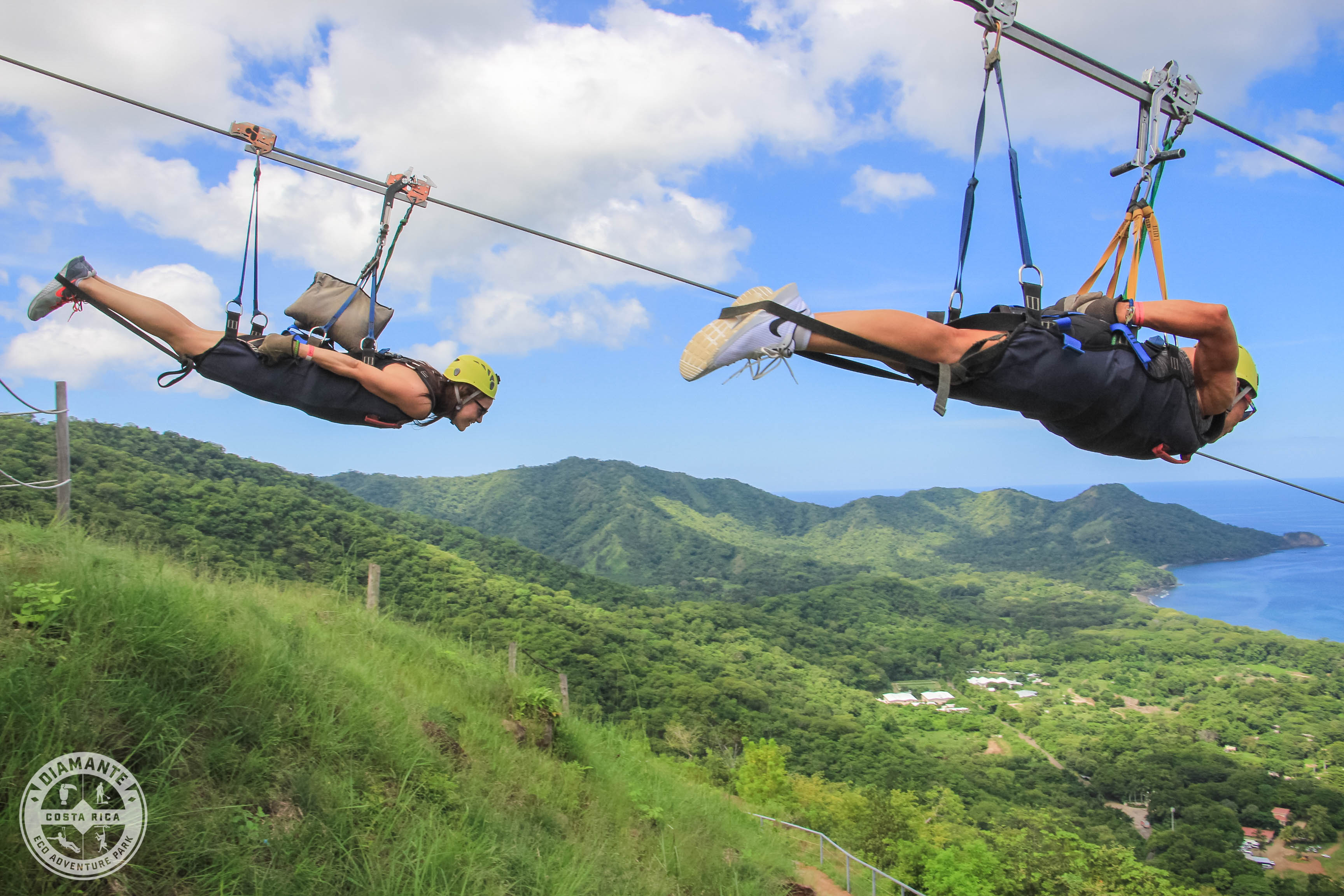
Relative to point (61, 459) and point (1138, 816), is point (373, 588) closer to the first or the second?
point (61, 459)

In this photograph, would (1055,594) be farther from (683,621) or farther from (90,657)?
(90,657)

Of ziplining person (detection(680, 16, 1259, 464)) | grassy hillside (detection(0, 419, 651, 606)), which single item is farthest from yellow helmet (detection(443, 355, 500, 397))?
grassy hillside (detection(0, 419, 651, 606))

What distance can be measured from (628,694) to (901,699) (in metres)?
28.7

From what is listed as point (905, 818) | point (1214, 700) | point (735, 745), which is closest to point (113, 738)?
point (905, 818)

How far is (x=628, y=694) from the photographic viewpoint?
34.2 meters

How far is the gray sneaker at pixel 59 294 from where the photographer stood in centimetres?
337

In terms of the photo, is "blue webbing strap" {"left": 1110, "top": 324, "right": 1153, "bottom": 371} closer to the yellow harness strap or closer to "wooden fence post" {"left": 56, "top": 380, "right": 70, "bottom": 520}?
the yellow harness strap

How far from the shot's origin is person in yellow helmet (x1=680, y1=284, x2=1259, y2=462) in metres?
2.46

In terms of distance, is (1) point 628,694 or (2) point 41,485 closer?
(2) point 41,485

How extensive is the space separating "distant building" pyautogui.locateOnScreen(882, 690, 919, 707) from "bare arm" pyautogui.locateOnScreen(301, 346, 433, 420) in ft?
178

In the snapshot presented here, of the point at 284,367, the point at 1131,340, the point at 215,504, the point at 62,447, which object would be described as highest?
the point at 1131,340

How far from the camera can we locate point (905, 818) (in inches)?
969

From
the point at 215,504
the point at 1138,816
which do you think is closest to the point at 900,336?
the point at 215,504

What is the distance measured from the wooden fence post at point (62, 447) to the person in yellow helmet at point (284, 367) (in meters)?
4.58
